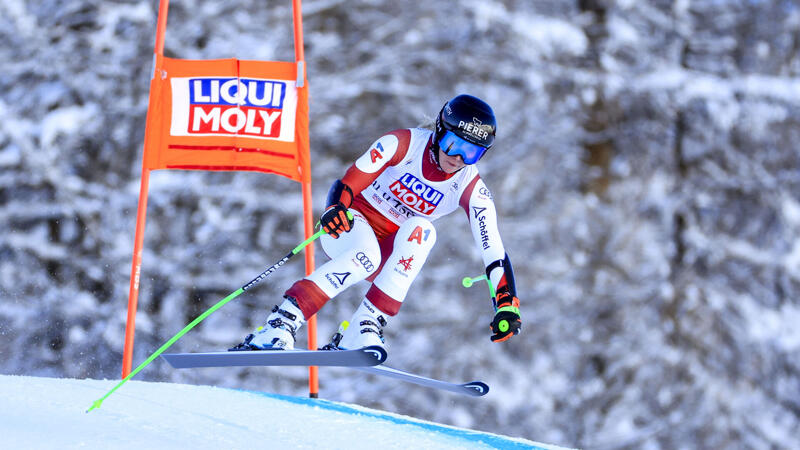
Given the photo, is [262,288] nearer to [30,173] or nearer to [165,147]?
[30,173]

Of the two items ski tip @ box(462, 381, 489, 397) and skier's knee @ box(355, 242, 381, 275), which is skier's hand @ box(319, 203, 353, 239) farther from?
ski tip @ box(462, 381, 489, 397)

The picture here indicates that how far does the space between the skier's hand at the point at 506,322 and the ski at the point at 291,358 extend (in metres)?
0.53

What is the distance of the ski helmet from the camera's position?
3.94 m

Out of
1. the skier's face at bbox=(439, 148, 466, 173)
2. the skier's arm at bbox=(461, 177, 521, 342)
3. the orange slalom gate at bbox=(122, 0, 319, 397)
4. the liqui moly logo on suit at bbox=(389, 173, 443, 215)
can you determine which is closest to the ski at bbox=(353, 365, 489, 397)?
the skier's arm at bbox=(461, 177, 521, 342)

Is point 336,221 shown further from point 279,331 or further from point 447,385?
point 447,385

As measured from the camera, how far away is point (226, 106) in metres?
5.10

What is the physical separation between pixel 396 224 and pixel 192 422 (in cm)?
129

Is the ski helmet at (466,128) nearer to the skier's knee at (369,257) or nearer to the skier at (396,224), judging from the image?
the skier at (396,224)

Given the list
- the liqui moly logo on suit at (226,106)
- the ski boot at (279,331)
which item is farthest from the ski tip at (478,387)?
the liqui moly logo on suit at (226,106)

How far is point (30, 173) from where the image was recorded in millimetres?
9312

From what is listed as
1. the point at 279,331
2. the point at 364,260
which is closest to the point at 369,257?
the point at 364,260

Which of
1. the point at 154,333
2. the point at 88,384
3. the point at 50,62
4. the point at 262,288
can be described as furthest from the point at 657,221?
the point at 88,384

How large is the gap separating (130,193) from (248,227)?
1.25 m

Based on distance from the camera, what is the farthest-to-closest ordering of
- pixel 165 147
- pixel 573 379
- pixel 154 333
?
pixel 573 379 < pixel 154 333 < pixel 165 147
